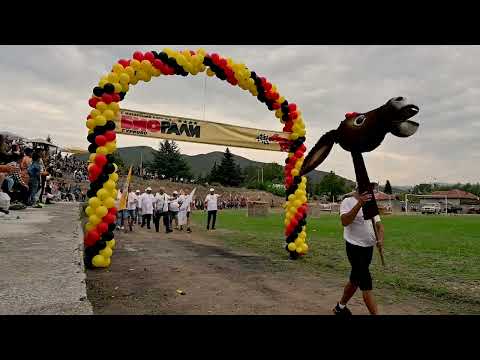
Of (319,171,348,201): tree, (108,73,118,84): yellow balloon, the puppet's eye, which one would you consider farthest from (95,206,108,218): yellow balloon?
(319,171,348,201): tree

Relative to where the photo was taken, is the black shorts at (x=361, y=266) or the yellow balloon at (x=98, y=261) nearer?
the black shorts at (x=361, y=266)

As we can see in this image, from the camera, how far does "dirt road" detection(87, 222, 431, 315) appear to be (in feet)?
16.3

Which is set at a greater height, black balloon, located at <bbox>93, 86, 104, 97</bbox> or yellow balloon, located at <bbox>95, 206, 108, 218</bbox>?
black balloon, located at <bbox>93, 86, 104, 97</bbox>

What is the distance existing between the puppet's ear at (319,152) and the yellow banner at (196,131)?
372 cm

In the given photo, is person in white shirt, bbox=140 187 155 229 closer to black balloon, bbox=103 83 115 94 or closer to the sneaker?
black balloon, bbox=103 83 115 94

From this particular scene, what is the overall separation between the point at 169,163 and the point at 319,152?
66.3 metres

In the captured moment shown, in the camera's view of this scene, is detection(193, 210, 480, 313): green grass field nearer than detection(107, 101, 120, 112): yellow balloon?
Yes

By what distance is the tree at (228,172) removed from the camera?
223 ft

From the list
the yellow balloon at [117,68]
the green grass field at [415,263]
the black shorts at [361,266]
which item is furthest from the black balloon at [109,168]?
the black shorts at [361,266]

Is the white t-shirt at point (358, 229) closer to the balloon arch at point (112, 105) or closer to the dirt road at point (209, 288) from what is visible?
the dirt road at point (209, 288)

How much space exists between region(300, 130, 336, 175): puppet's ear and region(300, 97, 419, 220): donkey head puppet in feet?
0.49

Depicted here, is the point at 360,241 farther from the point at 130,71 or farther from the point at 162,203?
the point at 162,203
